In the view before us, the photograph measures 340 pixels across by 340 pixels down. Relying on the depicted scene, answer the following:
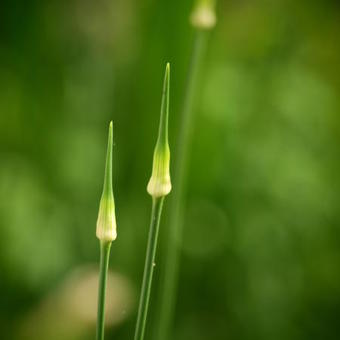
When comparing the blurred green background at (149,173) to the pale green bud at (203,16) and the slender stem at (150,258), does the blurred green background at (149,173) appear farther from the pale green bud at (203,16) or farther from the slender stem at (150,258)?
the slender stem at (150,258)

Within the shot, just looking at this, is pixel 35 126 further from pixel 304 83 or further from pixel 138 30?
pixel 304 83

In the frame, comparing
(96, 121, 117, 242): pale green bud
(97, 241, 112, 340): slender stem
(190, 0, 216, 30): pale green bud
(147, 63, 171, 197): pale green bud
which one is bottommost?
(97, 241, 112, 340): slender stem

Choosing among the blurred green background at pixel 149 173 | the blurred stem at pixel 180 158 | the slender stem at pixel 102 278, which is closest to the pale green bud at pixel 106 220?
the slender stem at pixel 102 278

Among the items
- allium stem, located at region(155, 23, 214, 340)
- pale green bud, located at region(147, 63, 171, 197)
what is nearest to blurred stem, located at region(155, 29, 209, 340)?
allium stem, located at region(155, 23, 214, 340)

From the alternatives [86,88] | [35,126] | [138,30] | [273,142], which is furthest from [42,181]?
[273,142]

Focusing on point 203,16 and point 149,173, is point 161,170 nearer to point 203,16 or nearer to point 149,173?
point 203,16

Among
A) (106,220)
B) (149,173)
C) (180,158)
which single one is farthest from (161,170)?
(149,173)

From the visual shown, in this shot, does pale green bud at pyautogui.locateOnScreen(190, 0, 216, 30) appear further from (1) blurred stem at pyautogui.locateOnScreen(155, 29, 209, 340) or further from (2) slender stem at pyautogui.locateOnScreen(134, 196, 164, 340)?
(2) slender stem at pyautogui.locateOnScreen(134, 196, 164, 340)
